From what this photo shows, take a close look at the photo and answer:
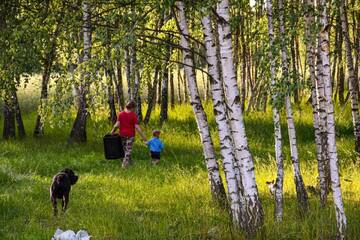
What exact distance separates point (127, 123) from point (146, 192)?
3.63 m

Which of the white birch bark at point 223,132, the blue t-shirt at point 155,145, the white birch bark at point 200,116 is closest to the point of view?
the white birch bark at point 223,132

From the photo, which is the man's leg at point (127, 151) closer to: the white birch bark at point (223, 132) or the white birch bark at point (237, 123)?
the white birch bark at point (223, 132)

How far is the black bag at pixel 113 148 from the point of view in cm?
1479

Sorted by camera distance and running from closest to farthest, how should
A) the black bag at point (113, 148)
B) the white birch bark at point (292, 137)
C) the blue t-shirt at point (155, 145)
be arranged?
the white birch bark at point (292, 137)
the black bag at point (113, 148)
the blue t-shirt at point (155, 145)

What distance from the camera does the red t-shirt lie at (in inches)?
573

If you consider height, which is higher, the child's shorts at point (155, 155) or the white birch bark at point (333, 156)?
the white birch bark at point (333, 156)

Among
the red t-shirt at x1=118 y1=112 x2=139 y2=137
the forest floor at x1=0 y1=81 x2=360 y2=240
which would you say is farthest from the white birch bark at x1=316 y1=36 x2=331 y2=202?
the red t-shirt at x1=118 y1=112 x2=139 y2=137

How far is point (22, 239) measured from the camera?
25.7ft

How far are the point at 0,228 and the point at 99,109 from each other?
2526mm

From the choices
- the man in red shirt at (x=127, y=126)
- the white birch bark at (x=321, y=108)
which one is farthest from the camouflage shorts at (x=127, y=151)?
the white birch bark at (x=321, y=108)

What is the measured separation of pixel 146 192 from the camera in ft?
37.1

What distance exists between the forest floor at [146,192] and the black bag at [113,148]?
329 millimetres

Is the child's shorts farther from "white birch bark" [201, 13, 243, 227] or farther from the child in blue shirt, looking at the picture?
"white birch bark" [201, 13, 243, 227]

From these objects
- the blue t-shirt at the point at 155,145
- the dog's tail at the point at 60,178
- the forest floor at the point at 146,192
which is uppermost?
the dog's tail at the point at 60,178
